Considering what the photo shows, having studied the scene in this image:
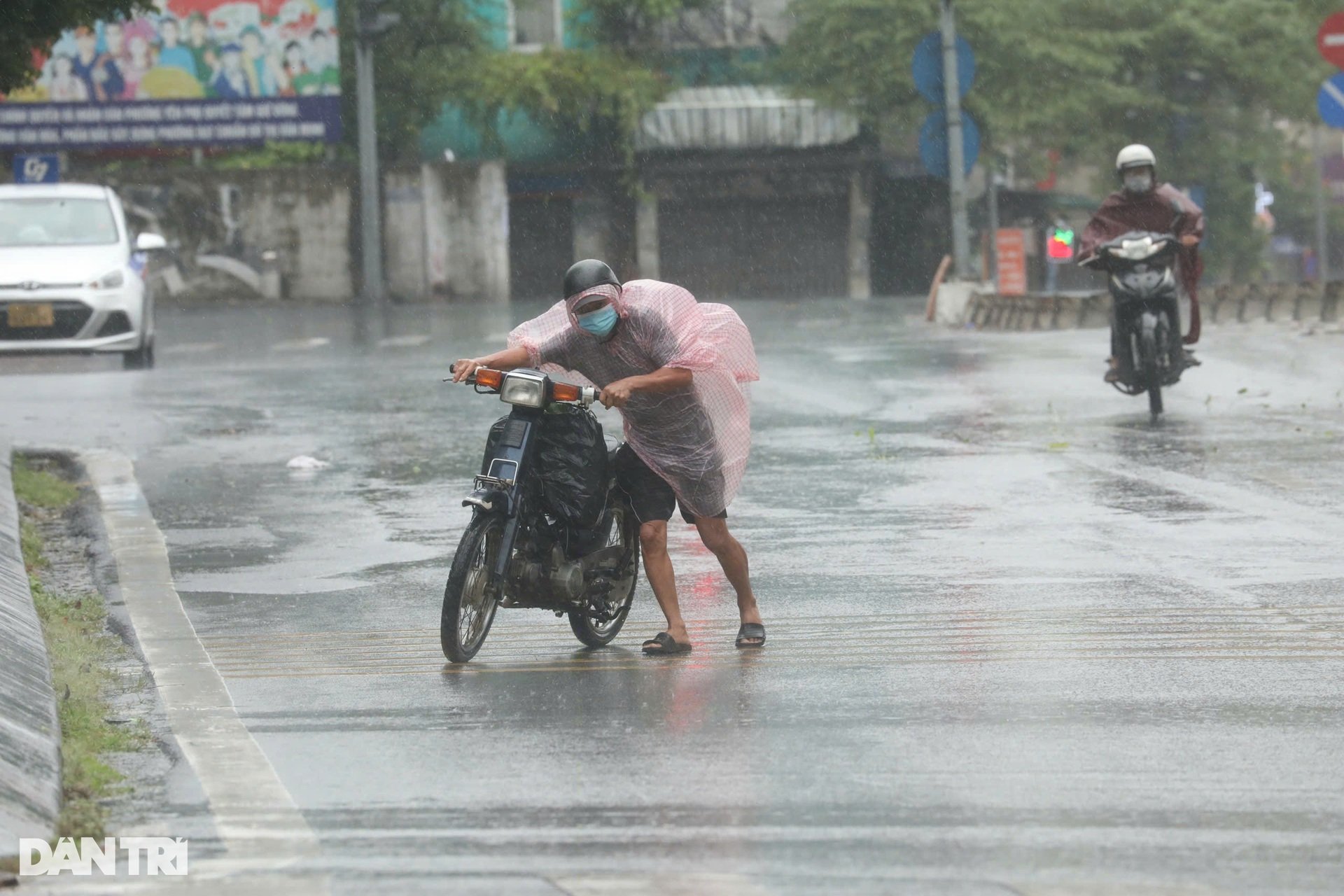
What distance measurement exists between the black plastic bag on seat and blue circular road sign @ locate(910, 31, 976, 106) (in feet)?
72.7

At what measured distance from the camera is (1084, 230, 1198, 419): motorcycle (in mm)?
14945

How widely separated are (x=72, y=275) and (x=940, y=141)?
13.5m

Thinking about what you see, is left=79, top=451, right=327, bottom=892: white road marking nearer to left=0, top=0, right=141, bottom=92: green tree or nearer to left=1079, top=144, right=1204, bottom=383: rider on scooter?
left=0, top=0, right=141, bottom=92: green tree

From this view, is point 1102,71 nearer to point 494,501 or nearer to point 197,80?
point 197,80

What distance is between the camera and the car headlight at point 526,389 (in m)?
7.25

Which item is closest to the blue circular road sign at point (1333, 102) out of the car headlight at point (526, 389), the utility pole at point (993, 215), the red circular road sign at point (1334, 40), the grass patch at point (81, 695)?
the red circular road sign at point (1334, 40)

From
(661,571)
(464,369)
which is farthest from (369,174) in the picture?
(464,369)

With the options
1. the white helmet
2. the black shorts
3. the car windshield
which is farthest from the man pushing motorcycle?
the car windshield

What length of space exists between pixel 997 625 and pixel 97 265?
14.2m

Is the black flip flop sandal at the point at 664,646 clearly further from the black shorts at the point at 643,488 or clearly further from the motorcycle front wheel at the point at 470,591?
the motorcycle front wheel at the point at 470,591

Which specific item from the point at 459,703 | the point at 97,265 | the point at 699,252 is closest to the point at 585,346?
the point at 459,703

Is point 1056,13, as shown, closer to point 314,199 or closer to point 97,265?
point 314,199

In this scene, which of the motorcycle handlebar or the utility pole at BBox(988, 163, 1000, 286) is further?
the utility pole at BBox(988, 163, 1000, 286)

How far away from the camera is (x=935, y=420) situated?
15477 mm
